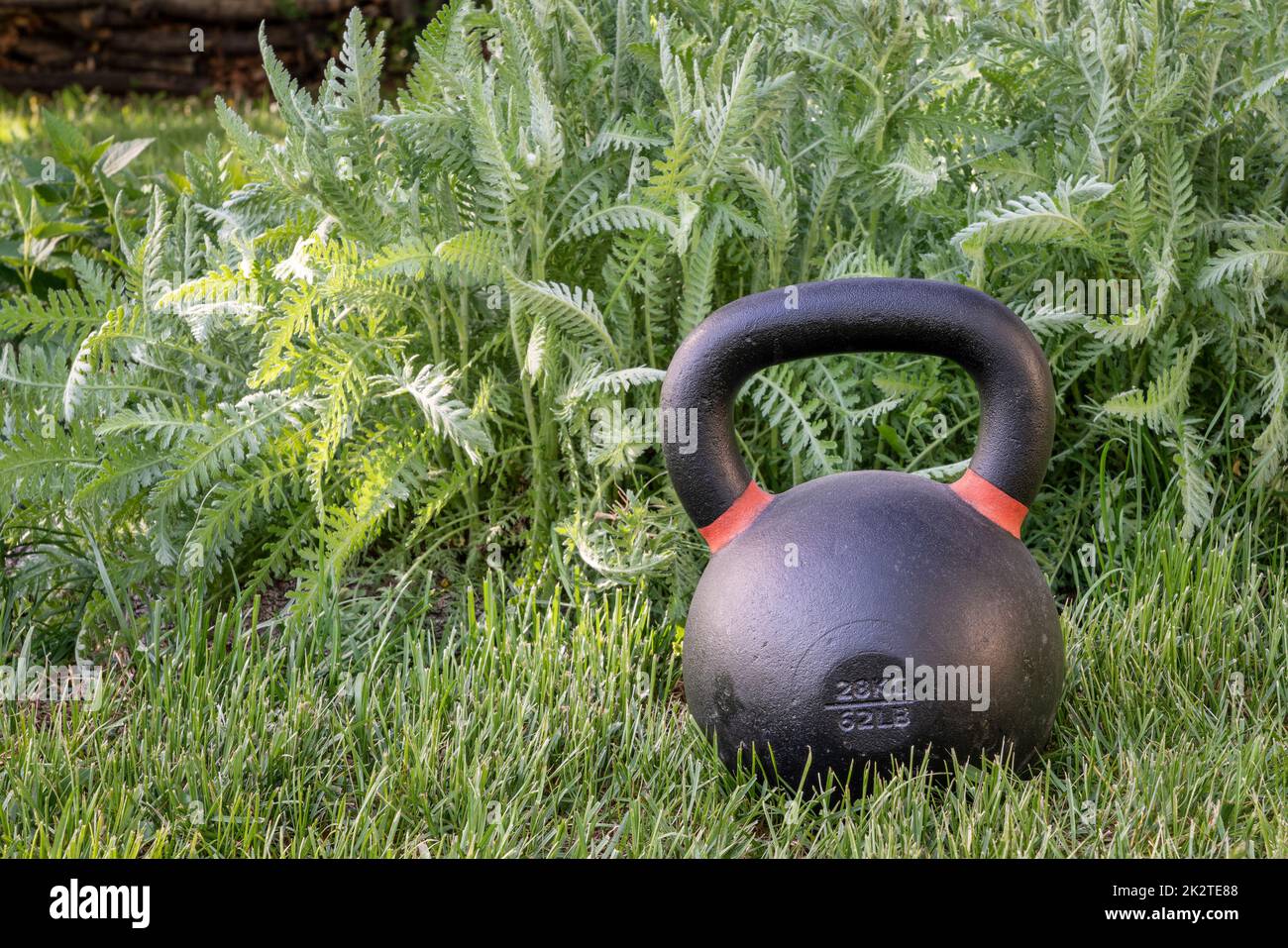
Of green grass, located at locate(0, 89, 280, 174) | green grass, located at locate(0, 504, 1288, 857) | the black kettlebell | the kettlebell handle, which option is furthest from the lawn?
green grass, located at locate(0, 89, 280, 174)

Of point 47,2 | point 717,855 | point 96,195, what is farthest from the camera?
point 47,2

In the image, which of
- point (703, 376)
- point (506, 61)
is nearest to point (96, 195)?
point (506, 61)

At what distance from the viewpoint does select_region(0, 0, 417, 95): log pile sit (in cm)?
859

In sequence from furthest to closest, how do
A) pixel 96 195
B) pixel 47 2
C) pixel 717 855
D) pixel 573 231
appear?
1. pixel 47 2
2. pixel 96 195
3. pixel 573 231
4. pixel 717 855

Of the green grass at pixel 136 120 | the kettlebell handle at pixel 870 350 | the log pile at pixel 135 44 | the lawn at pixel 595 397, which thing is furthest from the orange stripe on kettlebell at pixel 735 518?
the log pile at pixel 135 44

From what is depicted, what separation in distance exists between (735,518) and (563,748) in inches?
19.5

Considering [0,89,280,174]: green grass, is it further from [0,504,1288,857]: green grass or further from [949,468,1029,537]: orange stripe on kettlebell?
[949,468,1029,537]: orange stripe on kettlebell

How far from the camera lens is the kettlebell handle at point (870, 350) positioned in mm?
1884

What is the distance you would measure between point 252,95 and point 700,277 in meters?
7.36

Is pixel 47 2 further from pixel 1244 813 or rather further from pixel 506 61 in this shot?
pixel 1244 813

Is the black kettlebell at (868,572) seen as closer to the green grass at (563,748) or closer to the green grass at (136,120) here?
the green grass at (563,748)

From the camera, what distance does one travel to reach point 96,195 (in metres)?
Result: 3.81

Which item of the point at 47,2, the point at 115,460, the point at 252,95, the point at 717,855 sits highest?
the point at 47,2

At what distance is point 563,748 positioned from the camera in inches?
84.3
